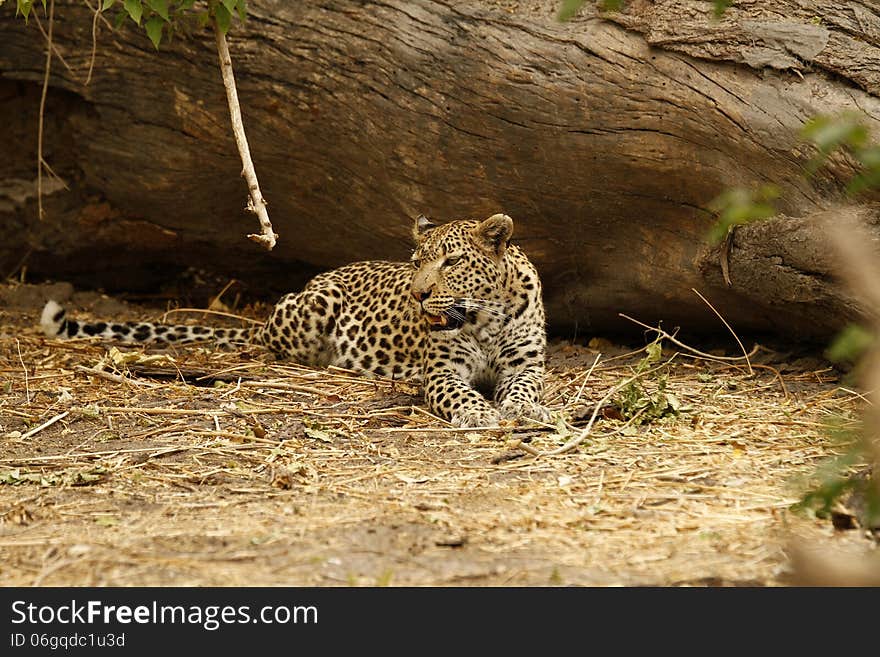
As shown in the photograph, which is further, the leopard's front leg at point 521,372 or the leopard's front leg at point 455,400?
the leopard's front leg at point 521,372

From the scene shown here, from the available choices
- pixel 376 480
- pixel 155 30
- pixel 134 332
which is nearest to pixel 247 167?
pixel 155 30

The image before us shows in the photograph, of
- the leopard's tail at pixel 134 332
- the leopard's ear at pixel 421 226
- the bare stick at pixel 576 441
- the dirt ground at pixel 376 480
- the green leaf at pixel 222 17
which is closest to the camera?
the dirt ground at pixel 376 480

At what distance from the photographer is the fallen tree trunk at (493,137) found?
675cm

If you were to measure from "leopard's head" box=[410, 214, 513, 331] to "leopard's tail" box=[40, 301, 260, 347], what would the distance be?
6.36 feet

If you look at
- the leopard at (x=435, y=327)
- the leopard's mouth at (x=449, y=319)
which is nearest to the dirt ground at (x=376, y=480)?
the leopard at (x=435, y=327)

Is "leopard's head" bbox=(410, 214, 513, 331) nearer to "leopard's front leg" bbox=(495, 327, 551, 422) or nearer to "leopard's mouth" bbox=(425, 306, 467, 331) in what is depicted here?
"leopard's mouth" bbox=(425, 306, 467, 331)

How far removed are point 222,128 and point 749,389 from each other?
13.9 ft

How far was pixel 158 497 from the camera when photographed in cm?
483

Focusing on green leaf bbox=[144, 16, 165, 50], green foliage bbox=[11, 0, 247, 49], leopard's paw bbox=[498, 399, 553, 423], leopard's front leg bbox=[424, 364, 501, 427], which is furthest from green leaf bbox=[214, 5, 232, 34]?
leopard's paw bbox=[498, 399, 553, 423]

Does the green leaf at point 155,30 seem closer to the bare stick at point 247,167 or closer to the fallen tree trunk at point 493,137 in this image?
the bare stick at point 247,167

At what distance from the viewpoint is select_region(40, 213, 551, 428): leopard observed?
21.9 ft

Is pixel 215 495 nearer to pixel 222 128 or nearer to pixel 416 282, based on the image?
pixel 416 282

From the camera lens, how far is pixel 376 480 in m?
5.09
